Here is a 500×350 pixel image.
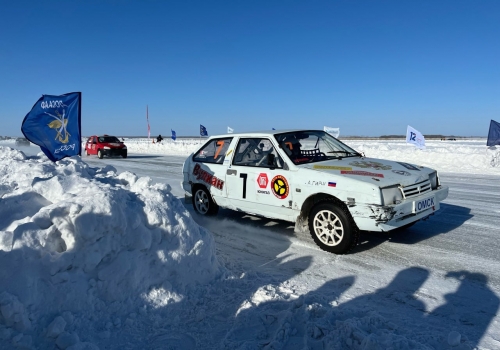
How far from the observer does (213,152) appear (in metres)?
6.37

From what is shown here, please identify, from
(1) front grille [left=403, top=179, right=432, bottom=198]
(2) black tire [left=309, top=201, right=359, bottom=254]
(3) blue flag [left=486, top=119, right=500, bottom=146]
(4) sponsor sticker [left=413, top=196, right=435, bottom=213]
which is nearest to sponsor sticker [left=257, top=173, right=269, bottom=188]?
(2) black tire [left=309, top=201, right=359, bottom=254]

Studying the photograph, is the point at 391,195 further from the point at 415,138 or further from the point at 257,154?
the point at 415,138

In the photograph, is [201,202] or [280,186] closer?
[280,186]

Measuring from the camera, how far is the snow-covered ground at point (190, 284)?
2.56 meters

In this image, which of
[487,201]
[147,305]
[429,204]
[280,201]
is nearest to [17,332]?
[147,305]

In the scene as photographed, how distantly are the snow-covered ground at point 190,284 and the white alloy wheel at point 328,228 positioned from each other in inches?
8.9

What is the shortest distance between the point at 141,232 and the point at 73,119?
3.79m

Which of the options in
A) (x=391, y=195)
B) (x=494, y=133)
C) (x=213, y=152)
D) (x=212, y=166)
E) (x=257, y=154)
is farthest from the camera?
(x=494, y=133)

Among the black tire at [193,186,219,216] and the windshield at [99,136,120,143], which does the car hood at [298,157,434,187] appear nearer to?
the black tire at [193,186,219,216]

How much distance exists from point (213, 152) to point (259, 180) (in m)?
1.39

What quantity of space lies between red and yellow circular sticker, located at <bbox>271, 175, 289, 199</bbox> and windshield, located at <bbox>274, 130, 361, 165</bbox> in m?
0.31

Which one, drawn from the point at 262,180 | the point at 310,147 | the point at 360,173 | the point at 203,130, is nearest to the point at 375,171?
the point at 360,173

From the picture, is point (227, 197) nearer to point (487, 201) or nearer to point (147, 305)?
point (147, 305)

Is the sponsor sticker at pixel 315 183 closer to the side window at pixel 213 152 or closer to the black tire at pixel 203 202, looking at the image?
the side window at pixel 213 152
